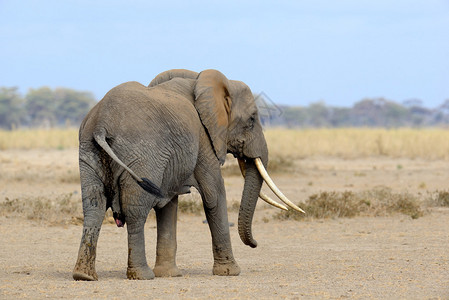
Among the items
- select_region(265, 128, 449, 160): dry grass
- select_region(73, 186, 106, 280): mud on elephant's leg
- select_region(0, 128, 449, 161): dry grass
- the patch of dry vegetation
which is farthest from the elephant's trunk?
select_region(265, 128, 449, 160): dry grass

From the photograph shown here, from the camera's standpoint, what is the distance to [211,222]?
8219mm

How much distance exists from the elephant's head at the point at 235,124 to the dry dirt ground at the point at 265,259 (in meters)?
0.77

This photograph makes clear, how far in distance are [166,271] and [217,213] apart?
0.71 metres

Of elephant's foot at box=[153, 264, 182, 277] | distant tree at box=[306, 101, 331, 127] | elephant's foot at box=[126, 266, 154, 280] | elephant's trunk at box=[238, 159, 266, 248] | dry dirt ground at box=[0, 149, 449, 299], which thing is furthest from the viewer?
distant tree at box=[306, 101, 331, 127]

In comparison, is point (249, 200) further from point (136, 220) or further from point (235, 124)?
point (136, 220)

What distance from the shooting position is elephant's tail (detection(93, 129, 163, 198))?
6941mm

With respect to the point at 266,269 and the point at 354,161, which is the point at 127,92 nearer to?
the point at 266,269

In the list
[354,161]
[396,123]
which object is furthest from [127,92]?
[396,123]

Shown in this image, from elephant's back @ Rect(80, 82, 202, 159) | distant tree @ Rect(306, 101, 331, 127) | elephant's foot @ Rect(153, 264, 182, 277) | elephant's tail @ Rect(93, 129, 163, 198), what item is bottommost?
distant tree @ Rect(306, 101, 331, 127)

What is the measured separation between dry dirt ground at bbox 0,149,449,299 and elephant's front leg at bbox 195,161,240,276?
→ 20 cm

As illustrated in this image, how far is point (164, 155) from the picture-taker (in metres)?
7.39

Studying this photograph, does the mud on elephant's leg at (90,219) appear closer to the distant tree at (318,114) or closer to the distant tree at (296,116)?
the distant tree at (296,116)

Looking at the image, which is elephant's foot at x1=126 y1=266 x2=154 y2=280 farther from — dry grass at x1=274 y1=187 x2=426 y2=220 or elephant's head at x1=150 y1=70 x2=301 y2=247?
dry grass at x1=274 y1=187 x2=426 y2=220

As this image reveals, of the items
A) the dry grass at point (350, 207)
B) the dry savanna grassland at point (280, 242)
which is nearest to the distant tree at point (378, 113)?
the dry savanna grassland at point (280, 242)
